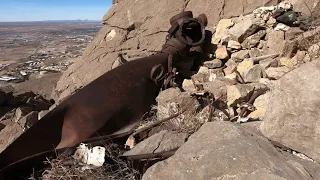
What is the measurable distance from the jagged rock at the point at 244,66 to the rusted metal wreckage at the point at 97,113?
0.79 meters

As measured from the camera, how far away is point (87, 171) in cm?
212

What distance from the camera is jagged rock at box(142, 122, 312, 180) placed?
152 centimetres

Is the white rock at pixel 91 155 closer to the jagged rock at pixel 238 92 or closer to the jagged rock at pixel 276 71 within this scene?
the jagged rock at pixel 238 92

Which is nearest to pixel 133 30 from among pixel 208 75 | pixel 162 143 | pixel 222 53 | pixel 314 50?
pixel 222 53

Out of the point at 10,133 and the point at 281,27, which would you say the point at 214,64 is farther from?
the point at 10,133

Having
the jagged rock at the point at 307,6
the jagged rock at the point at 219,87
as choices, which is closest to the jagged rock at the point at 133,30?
the jagged rock at the point at 307,6

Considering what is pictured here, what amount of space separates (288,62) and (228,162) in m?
2.38

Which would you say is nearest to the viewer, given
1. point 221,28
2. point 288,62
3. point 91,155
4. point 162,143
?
point 91,155

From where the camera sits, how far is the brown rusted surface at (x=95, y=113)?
272 cm

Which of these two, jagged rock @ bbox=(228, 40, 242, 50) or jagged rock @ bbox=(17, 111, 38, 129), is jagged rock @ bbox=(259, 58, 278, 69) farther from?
jagged rock @ bbox=(17, 111, 38, 129)

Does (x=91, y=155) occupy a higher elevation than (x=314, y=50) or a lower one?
lower

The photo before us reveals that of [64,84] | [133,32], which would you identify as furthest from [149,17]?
[64,84]

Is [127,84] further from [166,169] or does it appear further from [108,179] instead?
[166,169]

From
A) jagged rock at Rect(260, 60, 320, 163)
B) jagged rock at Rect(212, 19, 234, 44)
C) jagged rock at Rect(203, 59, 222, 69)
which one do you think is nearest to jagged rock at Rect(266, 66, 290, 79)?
jagged rock at Rect(203, 59, 222, 69)
